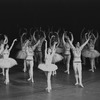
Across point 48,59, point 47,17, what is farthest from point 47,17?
point 48,59

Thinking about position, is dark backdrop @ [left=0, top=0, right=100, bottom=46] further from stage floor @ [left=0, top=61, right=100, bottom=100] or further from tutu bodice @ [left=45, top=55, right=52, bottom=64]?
tutu bodice @ [left=45, top=55, right=52, bottom=64]

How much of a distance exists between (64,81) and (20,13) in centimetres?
1101

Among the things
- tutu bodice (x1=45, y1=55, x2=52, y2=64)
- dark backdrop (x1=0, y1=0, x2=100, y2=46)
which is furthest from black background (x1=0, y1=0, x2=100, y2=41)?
tutu bodice (x1=45, y1=55, x2=52, y2=64)

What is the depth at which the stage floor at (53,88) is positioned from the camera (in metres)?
7.82

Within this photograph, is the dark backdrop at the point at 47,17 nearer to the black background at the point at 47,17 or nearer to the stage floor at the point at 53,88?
the black background at the point at 47,17

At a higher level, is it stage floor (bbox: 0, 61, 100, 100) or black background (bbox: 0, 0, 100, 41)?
black background (bbox: 0, 0, 100, 41)

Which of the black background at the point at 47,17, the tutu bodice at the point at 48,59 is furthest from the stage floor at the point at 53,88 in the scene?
the black background at the point at 47,17

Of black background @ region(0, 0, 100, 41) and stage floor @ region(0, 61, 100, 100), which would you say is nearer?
stage floor @ region(0, 61, 100, 100)

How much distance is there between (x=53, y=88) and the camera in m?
8.73

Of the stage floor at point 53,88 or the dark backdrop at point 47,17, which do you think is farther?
A: the dark backdrop at point 47,17

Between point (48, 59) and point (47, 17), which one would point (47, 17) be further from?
point (48, 59)

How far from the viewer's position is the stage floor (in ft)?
25.7

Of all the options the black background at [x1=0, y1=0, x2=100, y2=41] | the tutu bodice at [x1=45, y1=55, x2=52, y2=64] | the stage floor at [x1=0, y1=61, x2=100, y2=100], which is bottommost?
the stage floor at [x1=0, y1=61, x2=100, y2=100]

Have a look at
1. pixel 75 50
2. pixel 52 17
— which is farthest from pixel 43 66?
pixel 52 17
